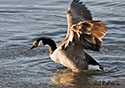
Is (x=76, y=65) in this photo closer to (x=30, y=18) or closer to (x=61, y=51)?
(x=61, y=51)

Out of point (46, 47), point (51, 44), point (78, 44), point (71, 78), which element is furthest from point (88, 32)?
point (46, 47)

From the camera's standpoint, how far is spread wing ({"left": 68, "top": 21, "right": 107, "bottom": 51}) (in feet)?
23.9

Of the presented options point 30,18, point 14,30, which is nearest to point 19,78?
point 14,30

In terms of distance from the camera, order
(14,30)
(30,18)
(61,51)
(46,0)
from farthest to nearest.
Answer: (46,0) < (30,18) < (14,30) < (61,51)

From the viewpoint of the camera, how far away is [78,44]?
830 centimetres

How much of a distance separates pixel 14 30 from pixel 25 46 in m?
1.60

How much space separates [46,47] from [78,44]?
200 centimetres

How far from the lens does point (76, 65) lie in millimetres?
8703

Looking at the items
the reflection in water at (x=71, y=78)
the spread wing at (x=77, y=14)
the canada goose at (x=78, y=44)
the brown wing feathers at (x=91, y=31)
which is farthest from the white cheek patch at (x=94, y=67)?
the spread wing at (x=77, y=14)

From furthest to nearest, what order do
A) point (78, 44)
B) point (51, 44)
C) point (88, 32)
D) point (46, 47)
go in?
point (46, 47)
point (51, 44)
point (78, 44)
point (88, 32)

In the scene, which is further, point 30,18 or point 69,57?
point 30,18

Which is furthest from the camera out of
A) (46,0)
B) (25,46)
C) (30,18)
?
(46,0)

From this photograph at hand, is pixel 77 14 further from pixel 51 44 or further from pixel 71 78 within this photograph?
pixel 71 78

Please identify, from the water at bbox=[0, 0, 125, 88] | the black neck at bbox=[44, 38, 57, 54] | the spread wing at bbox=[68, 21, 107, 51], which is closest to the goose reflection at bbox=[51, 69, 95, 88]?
the water at bbox=[0, 0, 125, 88]
